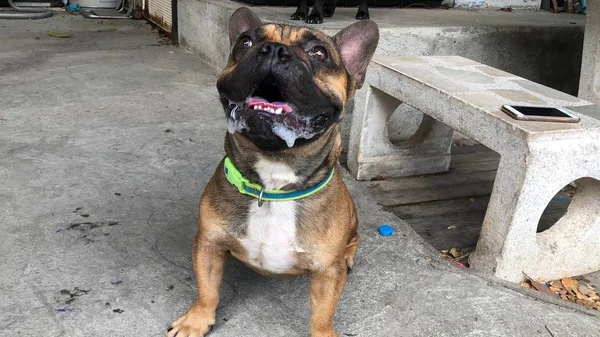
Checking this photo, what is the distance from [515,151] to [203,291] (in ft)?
4.96

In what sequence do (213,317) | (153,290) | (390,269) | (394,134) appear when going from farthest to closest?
(394,134) → (390,269) → (153,290) → (213,317)

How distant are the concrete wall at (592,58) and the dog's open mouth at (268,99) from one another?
3285 mm

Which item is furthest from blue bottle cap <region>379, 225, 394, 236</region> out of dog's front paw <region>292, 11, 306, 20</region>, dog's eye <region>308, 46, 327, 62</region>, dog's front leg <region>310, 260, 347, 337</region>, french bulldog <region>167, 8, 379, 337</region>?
dog's front paw <region>292, 11, 306, 20</region>

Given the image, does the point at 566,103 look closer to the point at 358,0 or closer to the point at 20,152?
the point at 20,152

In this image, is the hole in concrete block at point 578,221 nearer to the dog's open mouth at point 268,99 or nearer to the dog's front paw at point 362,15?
the dog's open mouth at point 268,99

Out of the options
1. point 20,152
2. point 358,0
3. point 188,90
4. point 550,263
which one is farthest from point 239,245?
point 358,0

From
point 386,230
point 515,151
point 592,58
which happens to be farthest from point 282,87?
point 592,58

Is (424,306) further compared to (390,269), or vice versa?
(390,269)

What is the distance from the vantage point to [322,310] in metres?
2.24

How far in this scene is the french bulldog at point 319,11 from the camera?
4.93 metres

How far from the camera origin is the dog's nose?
1.77 m

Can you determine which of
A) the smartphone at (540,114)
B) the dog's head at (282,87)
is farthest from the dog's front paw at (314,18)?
the dog's head at (282,87)

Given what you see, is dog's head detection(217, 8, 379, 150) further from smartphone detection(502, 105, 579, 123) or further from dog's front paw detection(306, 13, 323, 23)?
dog's front paw detection(306, 13, 323, 23)

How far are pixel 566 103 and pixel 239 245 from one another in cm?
202
